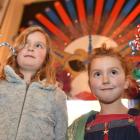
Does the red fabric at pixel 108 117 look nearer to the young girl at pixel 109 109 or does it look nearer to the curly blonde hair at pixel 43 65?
the young girl at pixel 109 109

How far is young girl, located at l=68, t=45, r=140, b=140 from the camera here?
87cm

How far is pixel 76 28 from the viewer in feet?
5.82

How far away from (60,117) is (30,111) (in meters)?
0.10

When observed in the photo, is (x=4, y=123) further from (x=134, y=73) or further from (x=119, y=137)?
(x=134, y=73)

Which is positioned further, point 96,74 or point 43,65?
point 43,65

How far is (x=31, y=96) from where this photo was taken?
0.96m

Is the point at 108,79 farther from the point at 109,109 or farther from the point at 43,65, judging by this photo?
the point at 43,65

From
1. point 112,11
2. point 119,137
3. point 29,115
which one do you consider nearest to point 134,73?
point 119,137

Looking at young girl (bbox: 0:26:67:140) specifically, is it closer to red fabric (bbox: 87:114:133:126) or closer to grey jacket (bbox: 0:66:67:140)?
grey jacket (bbox: 0:66:67:140)

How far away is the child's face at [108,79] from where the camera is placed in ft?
2.94

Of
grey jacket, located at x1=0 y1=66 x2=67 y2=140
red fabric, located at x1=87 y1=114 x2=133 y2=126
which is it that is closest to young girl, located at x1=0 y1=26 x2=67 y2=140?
grey jacket, located at x1=0 y1=66 x2=67 y2=140

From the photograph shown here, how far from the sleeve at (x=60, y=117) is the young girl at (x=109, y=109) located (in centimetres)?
2

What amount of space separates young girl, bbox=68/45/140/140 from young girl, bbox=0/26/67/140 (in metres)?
0.08

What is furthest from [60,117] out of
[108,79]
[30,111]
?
[108,79]
